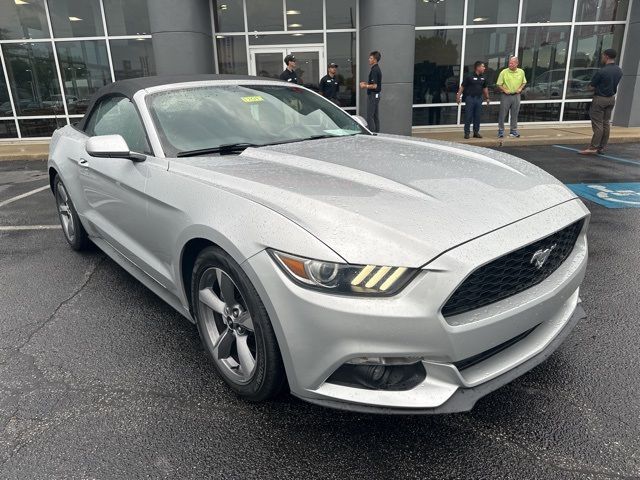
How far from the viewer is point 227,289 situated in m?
2.36

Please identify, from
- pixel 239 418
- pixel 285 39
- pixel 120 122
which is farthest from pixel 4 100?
pixel 239 418

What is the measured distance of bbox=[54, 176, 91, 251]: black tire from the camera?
4480 millimetres

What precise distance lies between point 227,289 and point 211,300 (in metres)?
0.18

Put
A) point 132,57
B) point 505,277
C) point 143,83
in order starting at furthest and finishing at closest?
1. point 132,57
2. point 143,83
3. point 505,277

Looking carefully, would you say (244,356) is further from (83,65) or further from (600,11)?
(600,11)

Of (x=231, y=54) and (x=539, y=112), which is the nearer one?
(x=231, y=54)

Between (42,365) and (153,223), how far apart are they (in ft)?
3.54

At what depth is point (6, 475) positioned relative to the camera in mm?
2035

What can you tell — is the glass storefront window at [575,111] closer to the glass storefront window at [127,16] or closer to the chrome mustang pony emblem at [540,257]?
the glass storefront window at [127,16]

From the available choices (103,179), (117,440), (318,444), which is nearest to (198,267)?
(117,440)

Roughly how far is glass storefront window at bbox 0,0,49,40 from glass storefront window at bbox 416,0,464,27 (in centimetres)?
1090

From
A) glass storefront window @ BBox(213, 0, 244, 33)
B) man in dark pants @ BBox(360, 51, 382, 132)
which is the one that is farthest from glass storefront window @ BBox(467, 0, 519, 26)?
glass storefront window @ BBox(213, 0, 244, 33)

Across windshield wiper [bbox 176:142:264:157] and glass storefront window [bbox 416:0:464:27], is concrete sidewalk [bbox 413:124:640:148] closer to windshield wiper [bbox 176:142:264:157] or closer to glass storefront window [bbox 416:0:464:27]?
glass storefront window [bbox 416:0:464:27]

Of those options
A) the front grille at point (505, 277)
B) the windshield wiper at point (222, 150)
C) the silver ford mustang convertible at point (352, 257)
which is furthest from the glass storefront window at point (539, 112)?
the front grille at point (505, 277)
